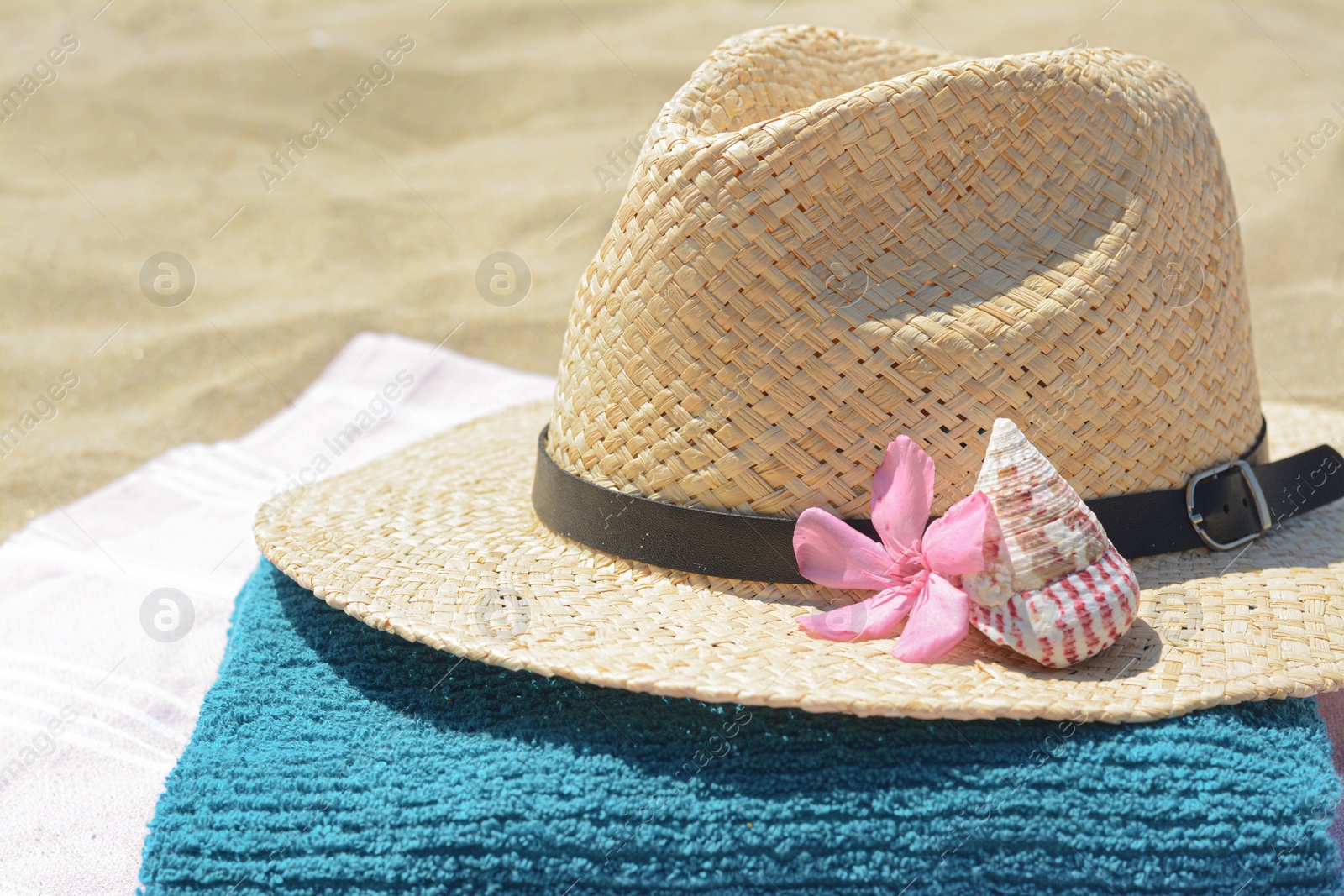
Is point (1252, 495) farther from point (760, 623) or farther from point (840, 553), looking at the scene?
point (760, 623)

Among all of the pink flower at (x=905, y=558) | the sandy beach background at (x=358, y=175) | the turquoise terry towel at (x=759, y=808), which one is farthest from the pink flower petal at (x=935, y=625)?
the sandy beach background at (x=358, y=175)

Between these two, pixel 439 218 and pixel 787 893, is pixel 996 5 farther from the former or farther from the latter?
pixel 787 893

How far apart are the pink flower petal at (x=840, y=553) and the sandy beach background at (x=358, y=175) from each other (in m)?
2.56

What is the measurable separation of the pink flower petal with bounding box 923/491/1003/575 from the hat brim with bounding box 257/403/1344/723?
14 cm

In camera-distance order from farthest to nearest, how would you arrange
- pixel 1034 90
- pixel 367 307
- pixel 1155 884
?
pixel 367 307 < pixel 1034 90 < pixel 1155 884

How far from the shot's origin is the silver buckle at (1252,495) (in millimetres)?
1567

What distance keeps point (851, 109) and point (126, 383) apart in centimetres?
344

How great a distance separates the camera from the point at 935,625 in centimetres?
133

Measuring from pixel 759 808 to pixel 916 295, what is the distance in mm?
738

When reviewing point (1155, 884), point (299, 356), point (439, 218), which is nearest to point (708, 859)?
point (1155, 884)

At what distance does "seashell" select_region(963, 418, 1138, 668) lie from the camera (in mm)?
1288

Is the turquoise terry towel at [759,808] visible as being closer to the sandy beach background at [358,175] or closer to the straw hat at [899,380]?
the straw hat at [899,380]

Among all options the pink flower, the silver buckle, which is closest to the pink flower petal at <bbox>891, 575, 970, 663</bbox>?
the pink flower

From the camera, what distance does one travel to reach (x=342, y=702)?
1.59 meters
